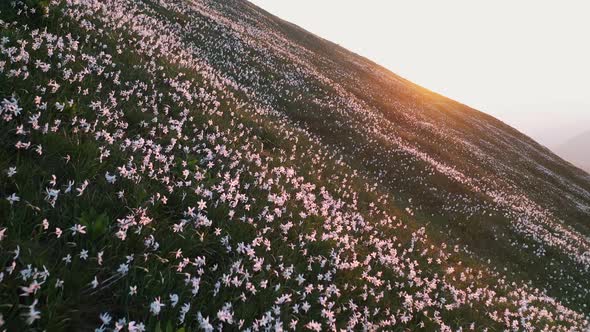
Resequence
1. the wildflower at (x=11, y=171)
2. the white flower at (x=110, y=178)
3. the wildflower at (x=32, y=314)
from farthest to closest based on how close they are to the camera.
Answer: the white flower at (x=110, y=178) → the wildflower at (x=11, y=171) → the wildflower at (x=32, y=314)

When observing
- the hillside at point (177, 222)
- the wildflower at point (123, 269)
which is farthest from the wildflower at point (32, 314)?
the wildflower at point (123, 269)

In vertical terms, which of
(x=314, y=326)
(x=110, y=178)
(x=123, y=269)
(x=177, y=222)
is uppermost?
(x=110, y=178)

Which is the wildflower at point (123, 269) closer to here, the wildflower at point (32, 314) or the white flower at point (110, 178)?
the wildflower at point (32, 314)

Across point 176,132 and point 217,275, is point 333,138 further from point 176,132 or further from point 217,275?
point 217,275

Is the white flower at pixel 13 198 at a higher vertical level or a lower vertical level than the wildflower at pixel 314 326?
higher

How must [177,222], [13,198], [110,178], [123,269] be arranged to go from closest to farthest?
[13,198] → [123,269] → [110,178] → [177,222]

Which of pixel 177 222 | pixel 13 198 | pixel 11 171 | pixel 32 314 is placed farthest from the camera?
pixel 177 222

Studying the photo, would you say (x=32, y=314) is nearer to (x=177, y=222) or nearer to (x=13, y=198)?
(x=13, y=198)

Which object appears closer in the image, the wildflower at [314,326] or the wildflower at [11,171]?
the wildflower at [11,171]

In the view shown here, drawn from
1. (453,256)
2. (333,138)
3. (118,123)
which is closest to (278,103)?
(333,138)

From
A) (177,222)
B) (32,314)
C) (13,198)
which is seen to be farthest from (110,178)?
(32,314)

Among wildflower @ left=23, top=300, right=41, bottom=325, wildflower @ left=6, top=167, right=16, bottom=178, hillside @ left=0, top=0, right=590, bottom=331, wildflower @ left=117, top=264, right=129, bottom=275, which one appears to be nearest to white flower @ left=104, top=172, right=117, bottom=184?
hillside @ left=0, top=0, right=590, bottom=331
